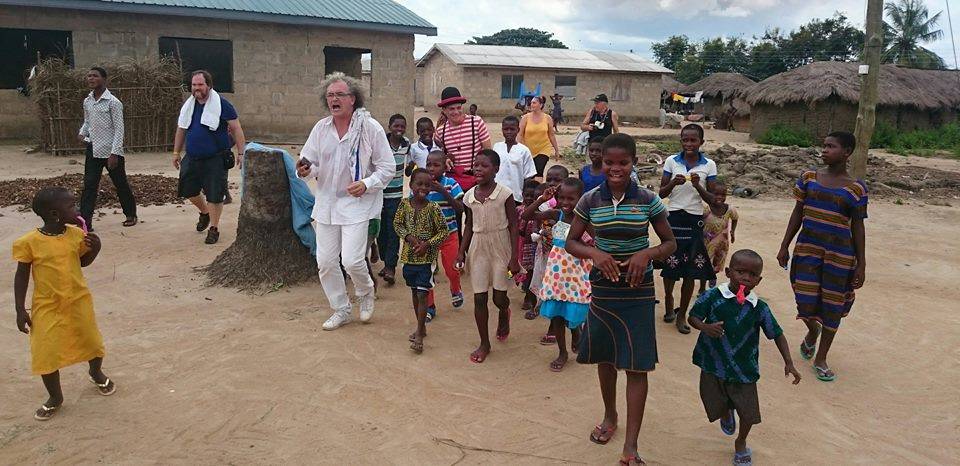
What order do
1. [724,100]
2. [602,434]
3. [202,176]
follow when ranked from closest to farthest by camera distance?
[602,434]
[202,176]
[724,100]

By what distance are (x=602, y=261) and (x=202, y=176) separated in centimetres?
542

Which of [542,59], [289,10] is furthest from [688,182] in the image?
[542,59]

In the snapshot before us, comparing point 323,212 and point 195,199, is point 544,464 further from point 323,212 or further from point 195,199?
point 195,199

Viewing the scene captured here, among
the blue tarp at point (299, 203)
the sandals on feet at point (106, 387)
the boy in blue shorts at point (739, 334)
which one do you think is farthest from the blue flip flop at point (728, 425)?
the blue tarp at point (299, 203)

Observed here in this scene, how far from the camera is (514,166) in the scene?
571 centimetres

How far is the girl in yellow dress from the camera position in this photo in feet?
11.0

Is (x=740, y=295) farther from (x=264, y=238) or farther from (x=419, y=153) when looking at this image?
(x=264, y=238)

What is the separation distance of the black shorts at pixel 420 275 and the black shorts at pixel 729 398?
2046 mm

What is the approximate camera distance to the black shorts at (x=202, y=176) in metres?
6.94

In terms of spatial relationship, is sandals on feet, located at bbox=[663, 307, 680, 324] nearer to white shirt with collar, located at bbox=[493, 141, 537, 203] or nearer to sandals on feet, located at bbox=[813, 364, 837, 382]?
sandals on feet, located at bbox=[813, 364, 837, 382]

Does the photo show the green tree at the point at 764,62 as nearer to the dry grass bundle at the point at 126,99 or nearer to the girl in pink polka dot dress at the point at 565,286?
the dry grass bundle at the point at 126,99

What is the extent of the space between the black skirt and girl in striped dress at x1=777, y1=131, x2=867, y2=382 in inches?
27.3

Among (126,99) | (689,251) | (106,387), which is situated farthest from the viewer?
(126,99)

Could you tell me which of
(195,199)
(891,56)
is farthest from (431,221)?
(891,56)
